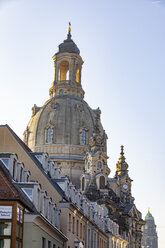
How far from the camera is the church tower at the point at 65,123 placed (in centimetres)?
11406

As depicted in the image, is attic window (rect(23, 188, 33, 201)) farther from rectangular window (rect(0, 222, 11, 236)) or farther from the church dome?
the church dome

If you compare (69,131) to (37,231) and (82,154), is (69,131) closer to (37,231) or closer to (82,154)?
(82,154)

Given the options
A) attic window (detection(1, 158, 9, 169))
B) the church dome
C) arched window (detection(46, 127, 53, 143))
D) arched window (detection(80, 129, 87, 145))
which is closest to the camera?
attic window (detection(1, 158, 9, 169))

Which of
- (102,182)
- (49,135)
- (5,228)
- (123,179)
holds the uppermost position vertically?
(49,135)

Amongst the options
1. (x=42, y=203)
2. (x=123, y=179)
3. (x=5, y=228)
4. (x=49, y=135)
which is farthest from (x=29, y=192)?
(x=123, y=179)

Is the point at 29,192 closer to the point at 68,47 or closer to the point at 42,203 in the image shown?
the point at 42,203

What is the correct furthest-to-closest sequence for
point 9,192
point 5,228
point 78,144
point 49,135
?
point 49,135
point 78,144
point 9,192
point 5,228

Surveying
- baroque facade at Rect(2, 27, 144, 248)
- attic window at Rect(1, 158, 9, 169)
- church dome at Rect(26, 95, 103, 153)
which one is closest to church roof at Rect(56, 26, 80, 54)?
baroque facade at Rect(2, 27, 144, 248)

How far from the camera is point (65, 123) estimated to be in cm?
11825

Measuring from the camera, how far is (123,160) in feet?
411

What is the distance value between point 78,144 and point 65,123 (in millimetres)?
5703

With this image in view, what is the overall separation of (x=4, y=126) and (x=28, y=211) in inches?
519

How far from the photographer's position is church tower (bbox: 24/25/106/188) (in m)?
114

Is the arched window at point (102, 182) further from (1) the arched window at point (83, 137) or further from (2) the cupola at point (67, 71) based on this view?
(2) the cupola at point (67, 71)
